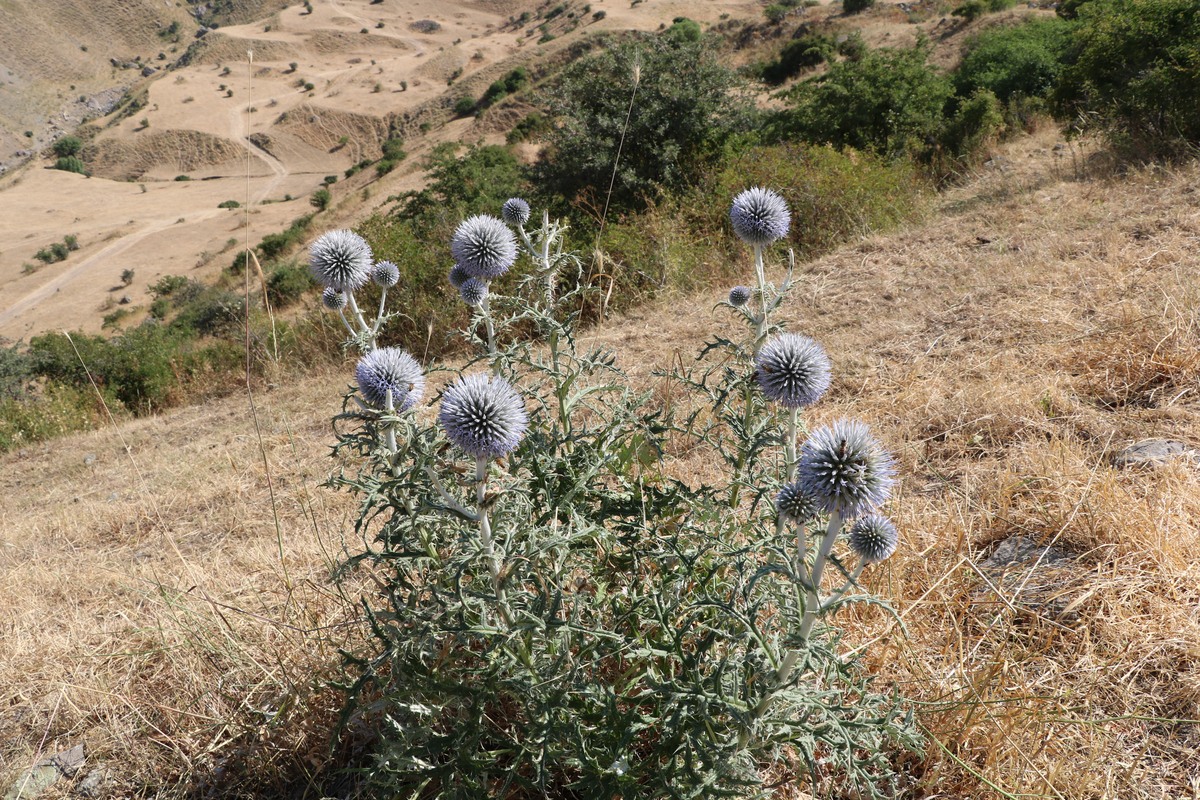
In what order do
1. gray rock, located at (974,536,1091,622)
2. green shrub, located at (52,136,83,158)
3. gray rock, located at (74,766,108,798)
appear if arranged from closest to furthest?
gray rock, located at (74,766,108,798), gray rock, located at (974,536,1091,622), green shrub, located at (52,136,83,158)

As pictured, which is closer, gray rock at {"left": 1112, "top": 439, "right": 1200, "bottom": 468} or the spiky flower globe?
the spiky flower globe

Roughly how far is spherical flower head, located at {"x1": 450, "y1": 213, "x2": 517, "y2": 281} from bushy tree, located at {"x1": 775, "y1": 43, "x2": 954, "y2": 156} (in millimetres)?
12841

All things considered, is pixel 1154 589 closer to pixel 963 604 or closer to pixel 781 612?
pixel 963 604

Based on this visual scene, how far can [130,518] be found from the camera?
5348 mm

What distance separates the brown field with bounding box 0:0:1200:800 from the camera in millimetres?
2172

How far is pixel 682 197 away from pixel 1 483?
381 inches

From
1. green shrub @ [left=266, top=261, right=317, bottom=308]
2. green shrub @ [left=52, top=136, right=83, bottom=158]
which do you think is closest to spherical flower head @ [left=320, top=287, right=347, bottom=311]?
green shrub @ [left=266, top=261, right=317, bottom=308]

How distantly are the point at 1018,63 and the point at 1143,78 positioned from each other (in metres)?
11.3

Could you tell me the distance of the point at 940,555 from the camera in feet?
9.29

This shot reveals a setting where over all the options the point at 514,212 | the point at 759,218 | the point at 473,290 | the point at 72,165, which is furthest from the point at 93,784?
the point at 72,165

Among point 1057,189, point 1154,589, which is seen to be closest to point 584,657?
point 1154,589

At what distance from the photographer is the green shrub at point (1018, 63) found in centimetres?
1736

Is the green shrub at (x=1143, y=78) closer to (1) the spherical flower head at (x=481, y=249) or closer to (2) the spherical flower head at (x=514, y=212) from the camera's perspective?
(2) the spherical flower head at (x=514, y=212)

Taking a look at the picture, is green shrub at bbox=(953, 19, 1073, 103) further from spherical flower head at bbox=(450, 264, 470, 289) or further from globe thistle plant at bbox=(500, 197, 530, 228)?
spherical flower head at bbox=(450, 264, 470, 289)
